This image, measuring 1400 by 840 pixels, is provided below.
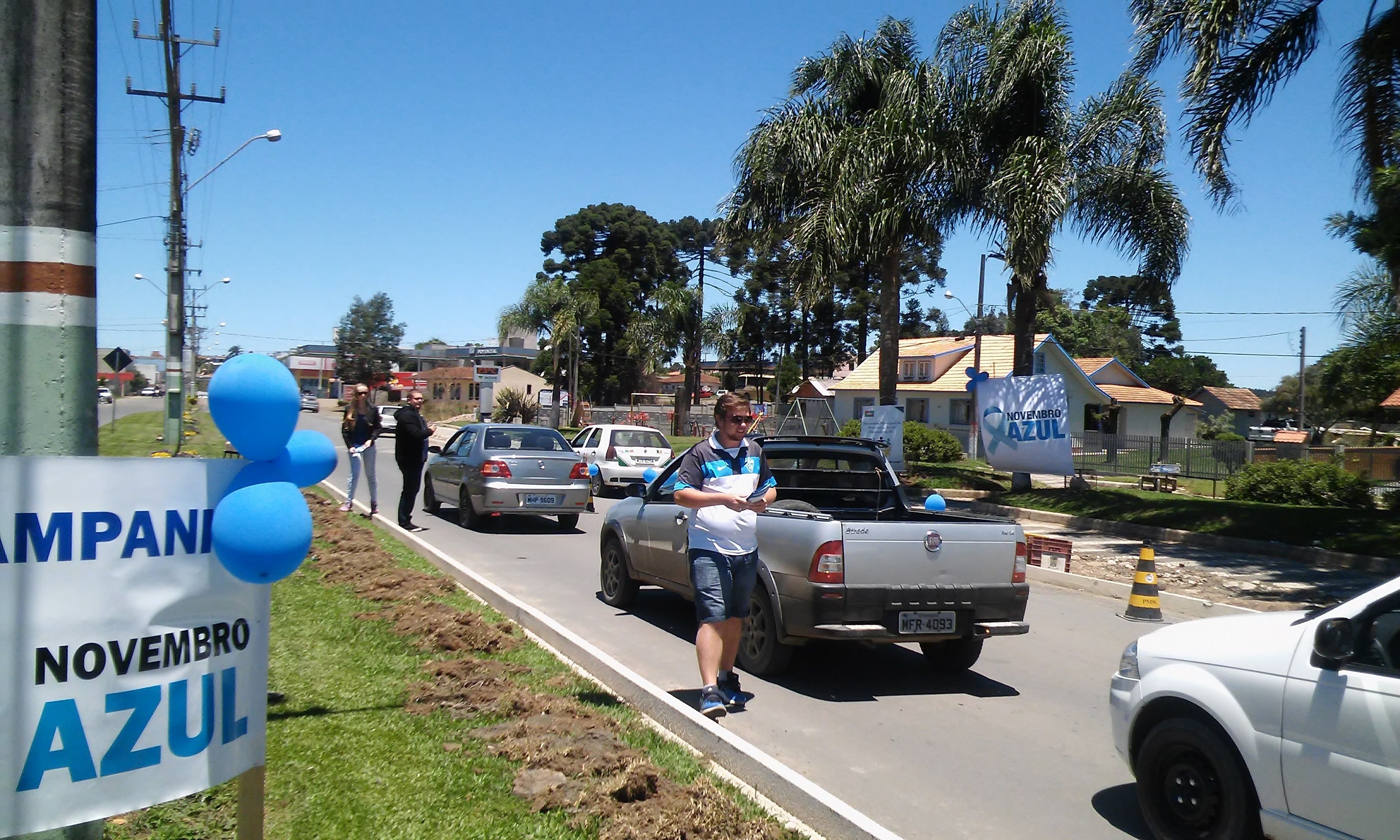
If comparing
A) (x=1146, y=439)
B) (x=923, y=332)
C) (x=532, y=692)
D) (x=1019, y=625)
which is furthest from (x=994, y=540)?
(x=923, y=332)

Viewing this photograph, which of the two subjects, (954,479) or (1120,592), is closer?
(1120,592)

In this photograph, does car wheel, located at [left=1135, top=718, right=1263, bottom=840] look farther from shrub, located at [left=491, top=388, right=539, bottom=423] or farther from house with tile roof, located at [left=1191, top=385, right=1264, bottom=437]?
house with tile roof, located at [left=1191, top=385, right=1264, bottom=437]

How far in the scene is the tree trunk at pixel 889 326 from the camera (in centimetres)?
2473

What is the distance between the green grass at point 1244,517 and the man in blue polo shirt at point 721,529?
12.6 meters

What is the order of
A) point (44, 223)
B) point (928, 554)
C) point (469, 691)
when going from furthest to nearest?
point (928, 554) → point (469, 691) → point (44, 223)

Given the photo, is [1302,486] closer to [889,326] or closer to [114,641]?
[889,326]

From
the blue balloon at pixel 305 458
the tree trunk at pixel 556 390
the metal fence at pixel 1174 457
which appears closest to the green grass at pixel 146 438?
the tree trunk at pixel 556 390

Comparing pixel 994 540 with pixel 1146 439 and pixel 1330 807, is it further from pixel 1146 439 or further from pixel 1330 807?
pixel 1146 439

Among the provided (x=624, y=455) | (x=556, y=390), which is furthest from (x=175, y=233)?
(x=556, y=390)

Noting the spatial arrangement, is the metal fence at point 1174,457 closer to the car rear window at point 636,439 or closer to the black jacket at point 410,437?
the car rear window at point 636,439

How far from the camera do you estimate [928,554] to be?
272 inches

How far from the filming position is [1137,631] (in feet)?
32.7

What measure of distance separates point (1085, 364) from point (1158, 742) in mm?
55283

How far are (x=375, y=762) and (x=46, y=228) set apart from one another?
9.21 ft
